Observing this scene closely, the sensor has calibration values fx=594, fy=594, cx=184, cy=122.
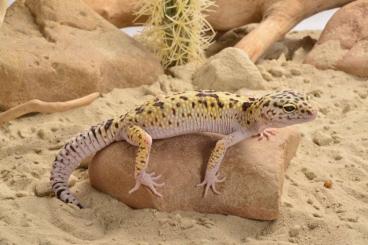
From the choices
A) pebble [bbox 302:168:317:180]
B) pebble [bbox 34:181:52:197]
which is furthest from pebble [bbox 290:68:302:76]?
pebble [bbox 34:181:52:197]

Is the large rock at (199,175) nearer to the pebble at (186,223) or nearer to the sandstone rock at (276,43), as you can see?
the pebble at (186,223)

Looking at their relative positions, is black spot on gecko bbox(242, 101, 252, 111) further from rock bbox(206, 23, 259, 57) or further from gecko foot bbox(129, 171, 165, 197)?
rock bbox(206, 23, 259, 57)

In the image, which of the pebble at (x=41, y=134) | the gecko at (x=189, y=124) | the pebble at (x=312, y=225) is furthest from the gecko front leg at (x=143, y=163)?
the pebble at (x=41, y=134)

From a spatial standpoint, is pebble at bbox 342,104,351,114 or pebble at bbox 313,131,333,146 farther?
pebble at bbox 342,104,351,114

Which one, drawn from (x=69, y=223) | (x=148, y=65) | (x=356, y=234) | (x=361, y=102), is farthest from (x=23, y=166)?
(x=361, y=102)

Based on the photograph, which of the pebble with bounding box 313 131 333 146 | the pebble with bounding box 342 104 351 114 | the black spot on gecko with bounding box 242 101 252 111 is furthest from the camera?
the pebble with bounding box 342 104 351 114

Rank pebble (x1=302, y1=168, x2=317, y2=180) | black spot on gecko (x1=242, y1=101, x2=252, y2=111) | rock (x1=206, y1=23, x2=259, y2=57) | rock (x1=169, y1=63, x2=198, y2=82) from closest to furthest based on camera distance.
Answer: black spot on gecko (x1=242, y1=101, x2=252, y2=111) → pebble (x1=302, y1=168, x2=317, y2=180) → rock (x1=169, y1=63, x2=198, y2=82) → rock (x1=206, y1=23, x2=259, y2=57)

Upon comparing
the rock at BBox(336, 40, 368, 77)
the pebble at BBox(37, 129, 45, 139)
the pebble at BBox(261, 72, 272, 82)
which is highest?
the pebble at BBox(37, 129, 45, 139)

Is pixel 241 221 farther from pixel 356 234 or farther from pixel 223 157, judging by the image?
pixel 356 234
